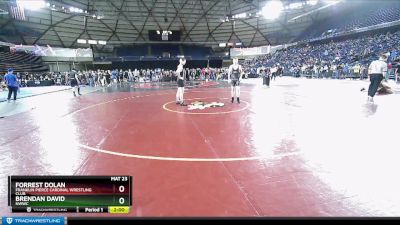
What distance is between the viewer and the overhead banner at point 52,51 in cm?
3806

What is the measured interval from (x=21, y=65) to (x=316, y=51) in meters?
41.7

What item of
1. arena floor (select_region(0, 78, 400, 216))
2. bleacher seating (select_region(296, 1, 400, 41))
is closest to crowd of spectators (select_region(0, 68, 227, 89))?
bleacher seating (select_region(296, 1, 400, 41))

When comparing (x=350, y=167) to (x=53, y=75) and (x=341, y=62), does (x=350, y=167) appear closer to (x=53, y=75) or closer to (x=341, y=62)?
(x=341, y=62)

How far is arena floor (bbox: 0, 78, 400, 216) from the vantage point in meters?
3.11

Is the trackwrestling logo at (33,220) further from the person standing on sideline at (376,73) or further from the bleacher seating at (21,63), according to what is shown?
the bleacher seating at (21,63)

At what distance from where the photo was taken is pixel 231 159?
4.62 meters

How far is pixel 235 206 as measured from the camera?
120 inches

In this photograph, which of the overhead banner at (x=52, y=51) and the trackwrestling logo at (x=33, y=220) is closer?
the trackwrestling logo at (x=33, y=220)

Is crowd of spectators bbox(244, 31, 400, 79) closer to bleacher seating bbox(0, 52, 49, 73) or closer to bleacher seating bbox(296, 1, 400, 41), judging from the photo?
bleacher seating bbox(296, 1, 400, 41)
